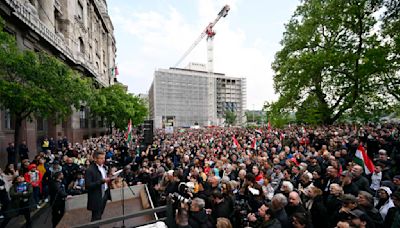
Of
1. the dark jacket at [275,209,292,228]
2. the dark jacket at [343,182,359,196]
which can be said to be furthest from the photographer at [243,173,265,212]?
the dark jacket at [343,182,359,196]

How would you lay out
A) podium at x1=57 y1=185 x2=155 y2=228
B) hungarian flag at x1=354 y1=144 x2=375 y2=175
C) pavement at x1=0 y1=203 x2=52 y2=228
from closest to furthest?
podium at x1=57 y1=185 x2=155 y2=228
pavement at x1=0 y1=203 x2=52 y2=228
hungarian flag at x1=354 y1=144 x2=375 y2=175

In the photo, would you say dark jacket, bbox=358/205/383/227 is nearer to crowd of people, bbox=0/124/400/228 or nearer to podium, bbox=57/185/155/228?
crowd of people, bbox=0/124/400/228

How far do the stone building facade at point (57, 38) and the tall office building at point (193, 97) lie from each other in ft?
176

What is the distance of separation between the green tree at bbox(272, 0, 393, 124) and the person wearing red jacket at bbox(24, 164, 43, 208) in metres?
18.8

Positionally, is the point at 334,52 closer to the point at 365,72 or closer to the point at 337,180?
the point at 365,72

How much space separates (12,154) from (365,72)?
2340cm

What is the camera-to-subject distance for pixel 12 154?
12.6m

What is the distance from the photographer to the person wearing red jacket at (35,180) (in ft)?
24.9

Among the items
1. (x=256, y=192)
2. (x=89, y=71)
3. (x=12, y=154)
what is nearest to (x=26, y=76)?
(x=12, y=154)

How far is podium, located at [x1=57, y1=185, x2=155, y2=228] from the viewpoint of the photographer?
612cm

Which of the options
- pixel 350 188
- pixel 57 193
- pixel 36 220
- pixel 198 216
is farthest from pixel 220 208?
pixel 36 220

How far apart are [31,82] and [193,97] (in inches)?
4120

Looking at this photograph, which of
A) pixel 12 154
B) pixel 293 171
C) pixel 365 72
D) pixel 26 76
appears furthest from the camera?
pixel 365 72

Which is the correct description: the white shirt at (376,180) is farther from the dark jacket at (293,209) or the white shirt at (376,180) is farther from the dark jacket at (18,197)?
A: the dark jacket at (18,197)
